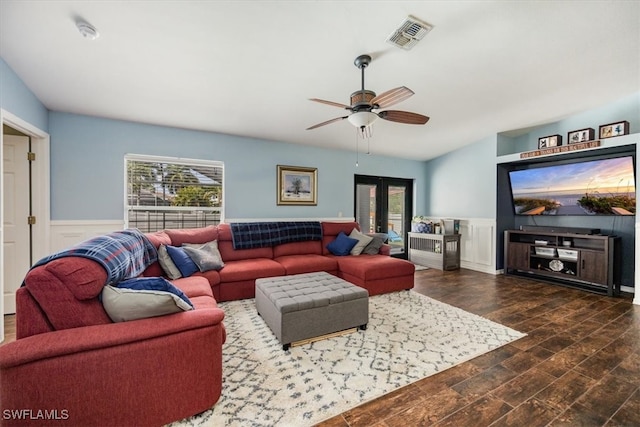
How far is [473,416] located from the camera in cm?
154

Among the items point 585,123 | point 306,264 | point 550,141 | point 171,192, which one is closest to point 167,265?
point 171,192

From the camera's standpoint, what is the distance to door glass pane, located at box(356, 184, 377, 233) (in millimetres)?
5746

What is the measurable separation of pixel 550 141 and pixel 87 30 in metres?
6.08

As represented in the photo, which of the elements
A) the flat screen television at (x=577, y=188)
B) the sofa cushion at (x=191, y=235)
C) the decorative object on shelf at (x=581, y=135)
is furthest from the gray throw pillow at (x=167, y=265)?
the decorative object on shelf at (x=581, y=135)

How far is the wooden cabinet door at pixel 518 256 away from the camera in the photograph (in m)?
4.57

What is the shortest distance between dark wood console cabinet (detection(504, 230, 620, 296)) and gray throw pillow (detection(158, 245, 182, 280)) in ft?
17.8

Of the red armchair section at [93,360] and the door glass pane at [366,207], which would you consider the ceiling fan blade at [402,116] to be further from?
the door glass pane at [366,207]

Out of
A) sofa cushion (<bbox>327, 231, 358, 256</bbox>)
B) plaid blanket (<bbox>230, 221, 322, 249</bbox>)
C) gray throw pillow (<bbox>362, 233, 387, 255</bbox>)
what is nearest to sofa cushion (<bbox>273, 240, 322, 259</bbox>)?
plaid blanket (<bbox>230, 221, 322, 249</bbox>)

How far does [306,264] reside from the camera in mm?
3756

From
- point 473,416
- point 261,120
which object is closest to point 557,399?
point 473,416

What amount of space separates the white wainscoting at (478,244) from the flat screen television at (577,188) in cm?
68

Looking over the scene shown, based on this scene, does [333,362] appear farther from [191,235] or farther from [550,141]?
[550,141]

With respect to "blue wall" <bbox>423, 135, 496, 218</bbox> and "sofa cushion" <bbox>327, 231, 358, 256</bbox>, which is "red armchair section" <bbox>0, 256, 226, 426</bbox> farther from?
"blue wall" <bbox>423, 135, 496, 218</bbox>

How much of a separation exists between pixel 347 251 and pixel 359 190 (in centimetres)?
188
